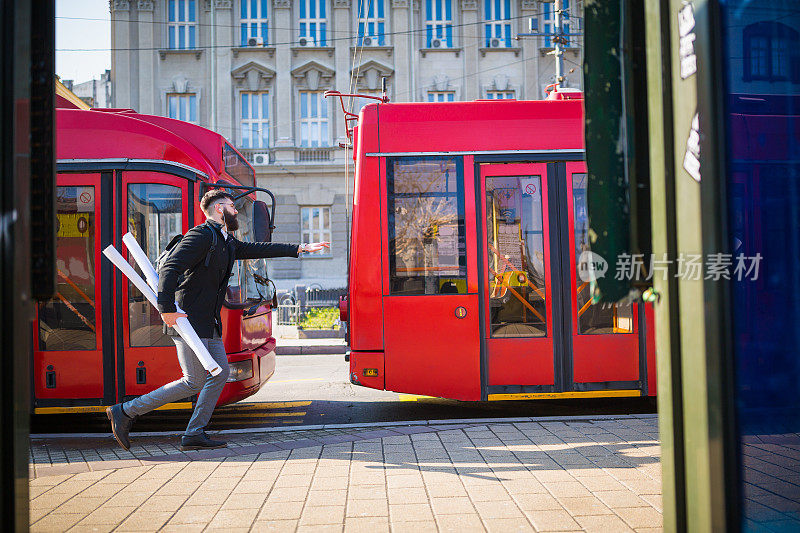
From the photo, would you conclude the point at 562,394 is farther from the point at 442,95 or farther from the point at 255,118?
the point at 255,118

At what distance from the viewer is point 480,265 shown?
6.89 metres

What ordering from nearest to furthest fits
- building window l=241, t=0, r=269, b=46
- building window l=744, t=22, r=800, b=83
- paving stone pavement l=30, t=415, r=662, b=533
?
1. building window l=744, t=22, r=800, b=83
2. paving stone pavement l=30, t=415, r=662, b=533
3. building window l=241, t=0, r=269, b=46

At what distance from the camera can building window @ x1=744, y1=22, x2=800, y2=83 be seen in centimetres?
236

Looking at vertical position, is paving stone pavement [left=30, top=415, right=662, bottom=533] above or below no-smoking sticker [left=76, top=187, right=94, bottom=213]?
below

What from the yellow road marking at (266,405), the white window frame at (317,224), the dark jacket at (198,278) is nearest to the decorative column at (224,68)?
the white window frame at (317,224)

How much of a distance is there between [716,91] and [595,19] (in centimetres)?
50

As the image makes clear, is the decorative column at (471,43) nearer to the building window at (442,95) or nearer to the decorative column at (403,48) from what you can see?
the building window at (442,95)

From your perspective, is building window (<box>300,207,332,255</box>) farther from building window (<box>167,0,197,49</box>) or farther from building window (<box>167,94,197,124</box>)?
building window (<box>167,0,197,49</box>)

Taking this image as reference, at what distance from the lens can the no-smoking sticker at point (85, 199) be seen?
6.43 m

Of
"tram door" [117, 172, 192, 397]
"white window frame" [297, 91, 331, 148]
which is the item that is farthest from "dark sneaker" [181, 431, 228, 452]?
"white window frame" [297, 91, 331, 148]

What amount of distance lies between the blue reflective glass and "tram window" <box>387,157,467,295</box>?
4.43 meters

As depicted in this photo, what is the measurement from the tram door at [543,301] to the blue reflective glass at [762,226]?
426cm

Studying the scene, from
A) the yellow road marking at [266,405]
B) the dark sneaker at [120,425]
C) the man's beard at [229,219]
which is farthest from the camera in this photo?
the yellow road marking at [266,405]

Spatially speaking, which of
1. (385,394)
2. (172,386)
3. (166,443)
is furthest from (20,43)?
(385,394)
